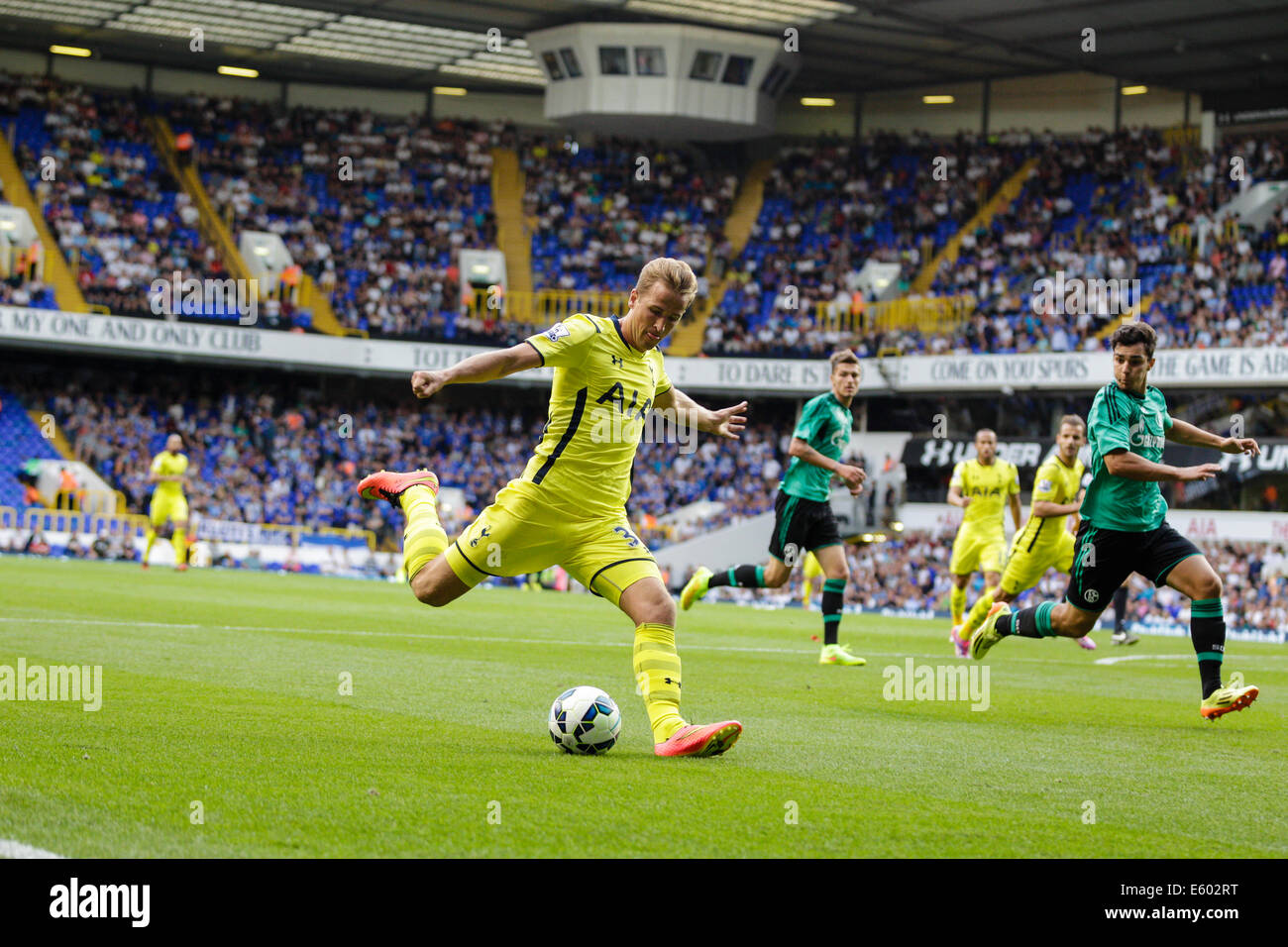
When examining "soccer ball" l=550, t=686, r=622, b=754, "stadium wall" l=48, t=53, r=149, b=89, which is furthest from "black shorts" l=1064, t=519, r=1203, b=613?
"stadium wall" l=48, t=53, r=149, b=89

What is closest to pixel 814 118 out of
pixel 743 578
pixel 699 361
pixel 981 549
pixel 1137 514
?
pixel 699 361

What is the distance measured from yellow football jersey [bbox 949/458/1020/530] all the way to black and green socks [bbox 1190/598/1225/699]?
836cm

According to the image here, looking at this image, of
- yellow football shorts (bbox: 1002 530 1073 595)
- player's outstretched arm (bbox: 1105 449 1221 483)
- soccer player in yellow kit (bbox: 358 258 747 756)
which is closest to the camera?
soccer player in yellow kit (bbox: 358 258 747 756)

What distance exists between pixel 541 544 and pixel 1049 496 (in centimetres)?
911

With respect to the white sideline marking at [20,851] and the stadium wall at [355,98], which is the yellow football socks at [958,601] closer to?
the white sideline marking at [20,851]

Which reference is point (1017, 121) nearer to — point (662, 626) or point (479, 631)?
point (479, 631)

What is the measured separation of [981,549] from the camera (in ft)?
59.0

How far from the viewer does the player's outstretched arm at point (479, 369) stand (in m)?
6.07

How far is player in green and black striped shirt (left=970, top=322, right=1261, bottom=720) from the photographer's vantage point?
921cm

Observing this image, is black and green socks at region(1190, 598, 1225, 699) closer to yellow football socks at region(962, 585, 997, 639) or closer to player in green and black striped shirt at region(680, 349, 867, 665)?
player in green and black striped shirt at region(680, 349, 867, 665)

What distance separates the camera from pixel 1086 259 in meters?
40.6

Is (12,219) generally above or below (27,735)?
above

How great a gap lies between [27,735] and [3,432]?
3660 cm
